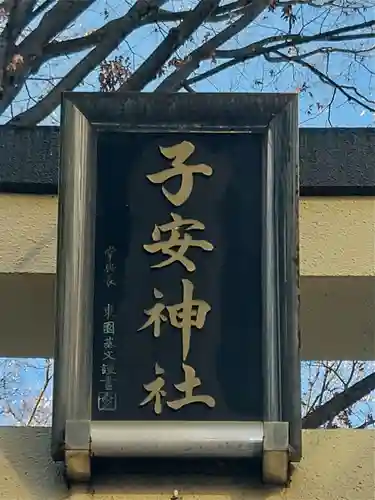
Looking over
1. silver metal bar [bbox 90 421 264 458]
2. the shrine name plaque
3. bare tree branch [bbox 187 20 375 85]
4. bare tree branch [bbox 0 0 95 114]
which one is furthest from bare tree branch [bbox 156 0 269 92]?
silver metal bar [bbox 90 421 264 458]

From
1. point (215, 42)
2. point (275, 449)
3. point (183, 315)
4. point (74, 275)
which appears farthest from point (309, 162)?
point (215, 42)

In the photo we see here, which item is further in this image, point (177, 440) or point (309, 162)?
point (309, 162)

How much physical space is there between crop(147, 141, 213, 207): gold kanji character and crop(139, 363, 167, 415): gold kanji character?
0.62 metres

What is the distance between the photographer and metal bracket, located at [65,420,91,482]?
3197 millimetres

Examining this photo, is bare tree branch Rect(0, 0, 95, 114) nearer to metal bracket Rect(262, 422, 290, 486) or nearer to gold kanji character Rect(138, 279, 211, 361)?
gold kanji character Rect(138, 279, 211, 361)

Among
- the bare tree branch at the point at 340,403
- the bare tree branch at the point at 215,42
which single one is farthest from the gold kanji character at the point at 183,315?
the bare tree branch at the point at 215,42

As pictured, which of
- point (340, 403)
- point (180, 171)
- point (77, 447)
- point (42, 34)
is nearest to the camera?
point (77, 447)

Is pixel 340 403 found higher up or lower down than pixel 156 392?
lower down

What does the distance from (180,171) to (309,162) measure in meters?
0.67

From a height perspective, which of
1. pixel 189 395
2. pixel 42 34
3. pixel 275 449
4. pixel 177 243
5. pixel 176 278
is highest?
pixel 42 34

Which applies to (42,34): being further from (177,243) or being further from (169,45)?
(177,243)

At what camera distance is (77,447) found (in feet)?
10.5

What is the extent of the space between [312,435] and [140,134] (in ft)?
4.09

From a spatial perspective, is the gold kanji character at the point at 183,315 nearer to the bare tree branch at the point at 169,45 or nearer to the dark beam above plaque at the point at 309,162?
the dark beam above plaque at the point at 309,162
